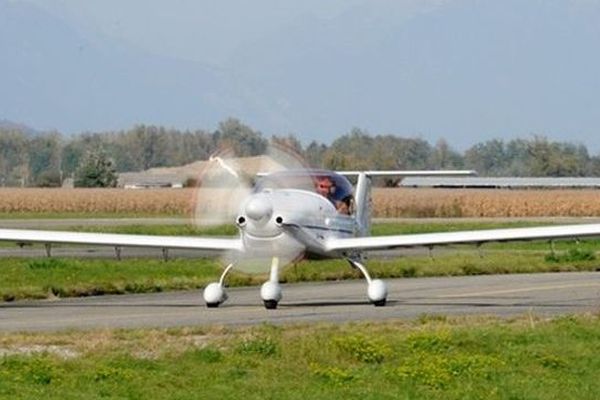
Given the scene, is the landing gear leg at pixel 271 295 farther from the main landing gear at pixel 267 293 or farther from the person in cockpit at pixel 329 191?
the person in cockpit at pixel 329 191

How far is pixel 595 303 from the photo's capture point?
25359 mm

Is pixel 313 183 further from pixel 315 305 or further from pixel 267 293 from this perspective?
pixel 267 293

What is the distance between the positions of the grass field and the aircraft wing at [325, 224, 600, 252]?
9.50ft

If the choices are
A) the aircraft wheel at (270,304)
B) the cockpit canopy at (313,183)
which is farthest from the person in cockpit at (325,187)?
the aircraft wheel at (270,304)

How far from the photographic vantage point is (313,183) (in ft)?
84.8

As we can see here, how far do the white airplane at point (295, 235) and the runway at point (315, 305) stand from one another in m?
0.65

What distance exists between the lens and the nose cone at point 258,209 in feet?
77.6

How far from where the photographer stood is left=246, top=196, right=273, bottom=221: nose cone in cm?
2364

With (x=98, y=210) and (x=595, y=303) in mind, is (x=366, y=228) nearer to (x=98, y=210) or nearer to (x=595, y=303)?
(x=595, y=303)

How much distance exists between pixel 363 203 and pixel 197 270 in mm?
6621

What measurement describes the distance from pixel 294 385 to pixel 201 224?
1228cm

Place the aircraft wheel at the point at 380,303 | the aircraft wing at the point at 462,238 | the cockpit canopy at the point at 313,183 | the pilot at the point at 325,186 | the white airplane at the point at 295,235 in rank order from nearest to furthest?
the white airplane at the point at 295,235, the aircraft wheel at the point at 380,303, the aircraft wing at the point at 462,238, the cockpit canopy at the point at 313,183, the pilot at the point at 325,186

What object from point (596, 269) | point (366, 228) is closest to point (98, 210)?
point (596, 269)

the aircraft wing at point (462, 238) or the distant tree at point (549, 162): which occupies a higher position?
the distant tree at point (549, 162)
